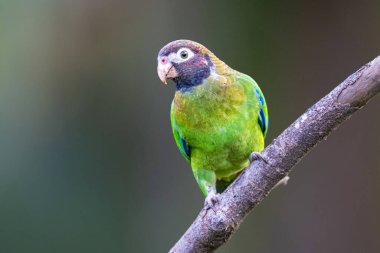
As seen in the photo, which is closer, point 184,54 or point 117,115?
point 184,54

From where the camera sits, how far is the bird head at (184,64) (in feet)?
9.73

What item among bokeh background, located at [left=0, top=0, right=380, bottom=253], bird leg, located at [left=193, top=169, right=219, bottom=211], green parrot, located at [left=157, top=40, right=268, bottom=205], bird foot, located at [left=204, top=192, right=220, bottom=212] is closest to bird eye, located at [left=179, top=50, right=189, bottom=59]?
green parrot, located at [left=157, top=40, right=268, bottom=205]

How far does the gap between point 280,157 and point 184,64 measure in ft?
3.02

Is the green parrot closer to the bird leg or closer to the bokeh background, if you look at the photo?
the bird leg

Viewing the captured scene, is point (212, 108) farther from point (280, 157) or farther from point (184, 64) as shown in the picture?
point (280, 157)

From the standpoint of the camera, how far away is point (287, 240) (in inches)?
191

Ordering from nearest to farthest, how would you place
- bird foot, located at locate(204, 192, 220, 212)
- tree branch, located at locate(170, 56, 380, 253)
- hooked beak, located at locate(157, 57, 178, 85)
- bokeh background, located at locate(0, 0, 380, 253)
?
tree branch, located at locate(170, 56, 380, 253) < bird foot, located at locate(204, 192, 220, 212) < hooked beak, located at locate(157, 57, 178, 85) < bokeh background, located at locate(0, 0, 380, 253)

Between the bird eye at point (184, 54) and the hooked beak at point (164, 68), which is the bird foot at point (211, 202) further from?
the bird eye at point (184, 54)

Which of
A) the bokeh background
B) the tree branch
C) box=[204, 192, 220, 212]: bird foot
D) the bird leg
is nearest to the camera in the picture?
the tree branch

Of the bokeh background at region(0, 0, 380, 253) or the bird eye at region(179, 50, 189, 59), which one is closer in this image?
the bird eye at region(179, 50, 189, 59)

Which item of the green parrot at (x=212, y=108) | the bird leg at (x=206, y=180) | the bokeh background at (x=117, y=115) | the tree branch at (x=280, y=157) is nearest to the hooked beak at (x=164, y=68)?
the green parrot at (x=212, y=108)

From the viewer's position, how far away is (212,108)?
9.75 ft

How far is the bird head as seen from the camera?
2.97 meters

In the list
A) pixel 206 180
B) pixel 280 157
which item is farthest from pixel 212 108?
pixel 280 157
